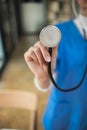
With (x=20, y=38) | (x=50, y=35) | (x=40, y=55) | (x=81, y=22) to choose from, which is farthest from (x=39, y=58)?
(x=20, y=38)

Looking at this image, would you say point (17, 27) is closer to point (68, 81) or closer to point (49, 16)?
point (49, 16)

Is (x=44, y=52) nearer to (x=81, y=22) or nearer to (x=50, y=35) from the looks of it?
(x=50, y=35)

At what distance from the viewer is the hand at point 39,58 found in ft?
1.63

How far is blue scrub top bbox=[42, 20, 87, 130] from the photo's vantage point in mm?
616

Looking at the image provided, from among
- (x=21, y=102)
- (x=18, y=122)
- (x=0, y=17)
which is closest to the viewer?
(x=21, y=102)

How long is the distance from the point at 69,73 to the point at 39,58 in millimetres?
139

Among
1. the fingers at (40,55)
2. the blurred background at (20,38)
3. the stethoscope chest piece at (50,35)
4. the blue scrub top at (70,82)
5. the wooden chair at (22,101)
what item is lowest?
the blurred background at (20,38)

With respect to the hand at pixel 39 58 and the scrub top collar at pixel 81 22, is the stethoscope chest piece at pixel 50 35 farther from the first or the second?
the scrub top collar at pixel 81 22

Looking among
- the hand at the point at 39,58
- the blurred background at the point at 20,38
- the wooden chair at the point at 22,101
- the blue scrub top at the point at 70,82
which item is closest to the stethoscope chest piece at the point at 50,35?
the hand at the point at 39,58

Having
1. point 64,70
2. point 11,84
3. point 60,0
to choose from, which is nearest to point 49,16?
point 60,0

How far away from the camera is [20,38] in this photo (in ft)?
11.1

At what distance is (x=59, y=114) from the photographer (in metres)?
0.69

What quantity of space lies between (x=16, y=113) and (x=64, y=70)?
133cm

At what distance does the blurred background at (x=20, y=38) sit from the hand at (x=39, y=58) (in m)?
1.10
